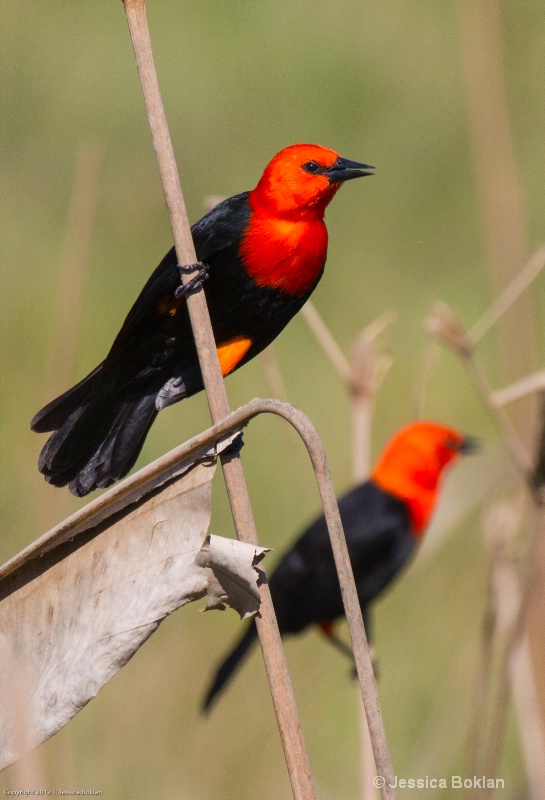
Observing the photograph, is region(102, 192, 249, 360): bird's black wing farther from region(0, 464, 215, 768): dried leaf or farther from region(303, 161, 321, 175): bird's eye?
region(0, 464, 215, 768): dried leaf

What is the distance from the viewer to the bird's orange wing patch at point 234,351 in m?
2.84

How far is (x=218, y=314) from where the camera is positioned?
277cm

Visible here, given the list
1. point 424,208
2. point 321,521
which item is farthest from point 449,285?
point 321,521

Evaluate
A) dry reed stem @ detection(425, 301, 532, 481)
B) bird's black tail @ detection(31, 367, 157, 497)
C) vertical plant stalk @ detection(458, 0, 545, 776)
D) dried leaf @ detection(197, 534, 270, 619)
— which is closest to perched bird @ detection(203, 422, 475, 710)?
vertical plant stalk @ detection(458, 0, 545, 776)

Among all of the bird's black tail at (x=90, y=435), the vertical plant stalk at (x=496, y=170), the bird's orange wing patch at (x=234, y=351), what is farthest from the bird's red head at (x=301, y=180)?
the vertical plant stalk at (x=496, y=170)

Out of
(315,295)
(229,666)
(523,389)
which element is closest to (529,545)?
(523,389)

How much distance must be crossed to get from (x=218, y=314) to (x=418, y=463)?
172 cm

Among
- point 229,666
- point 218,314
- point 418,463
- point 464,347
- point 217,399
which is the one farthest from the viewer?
point 418,463

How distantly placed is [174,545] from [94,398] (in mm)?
1155

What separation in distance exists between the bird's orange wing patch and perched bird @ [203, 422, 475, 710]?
103cm

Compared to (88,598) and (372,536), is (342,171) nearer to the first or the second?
(88,598)

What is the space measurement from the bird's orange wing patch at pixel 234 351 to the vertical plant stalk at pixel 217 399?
782 mm

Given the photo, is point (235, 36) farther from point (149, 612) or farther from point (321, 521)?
point (149, 612)

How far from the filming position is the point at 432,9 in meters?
6.39
